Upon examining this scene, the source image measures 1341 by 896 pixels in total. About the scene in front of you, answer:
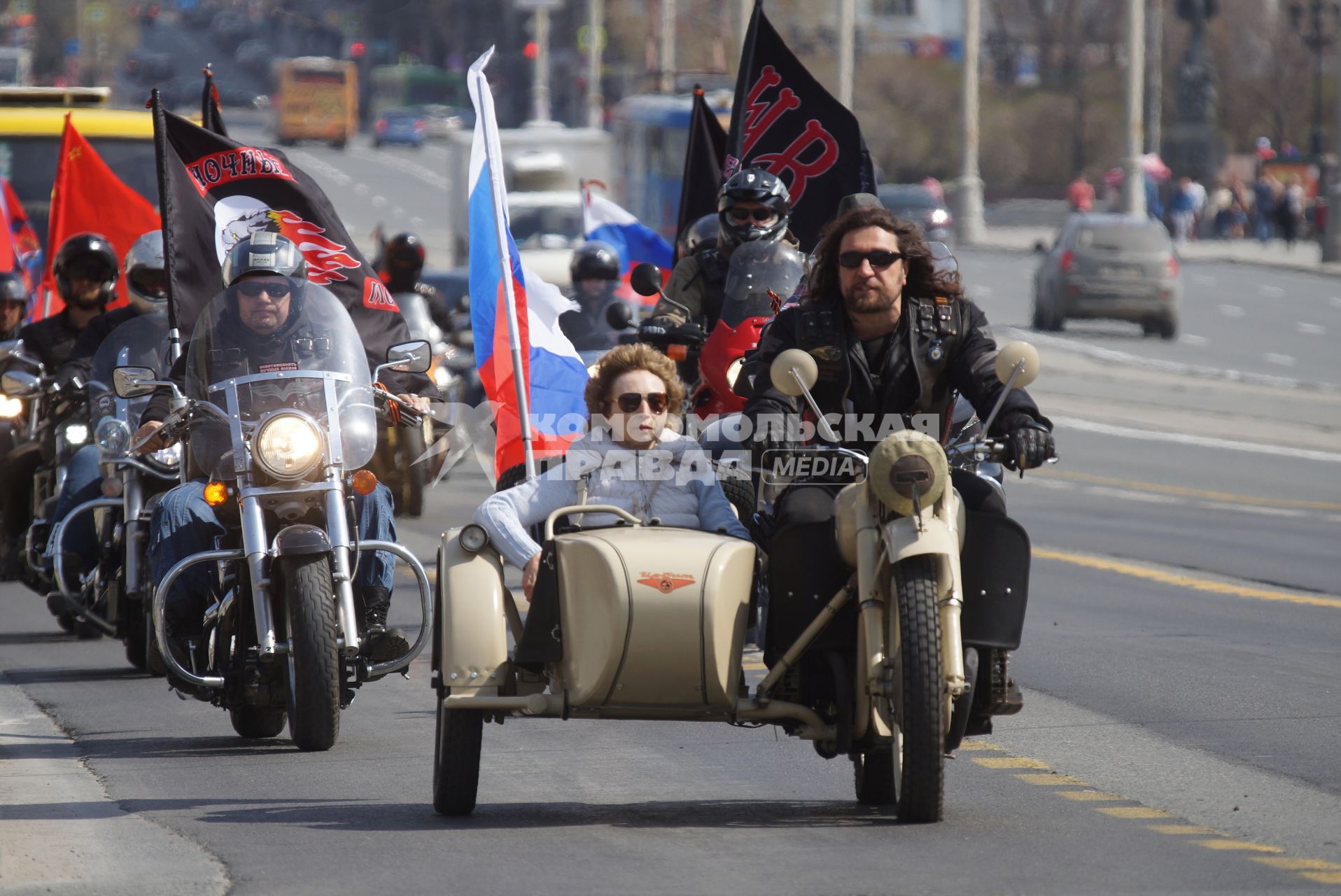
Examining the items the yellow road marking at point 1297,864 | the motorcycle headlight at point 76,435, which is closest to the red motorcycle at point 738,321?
the motorcycle headlight at point 76,435

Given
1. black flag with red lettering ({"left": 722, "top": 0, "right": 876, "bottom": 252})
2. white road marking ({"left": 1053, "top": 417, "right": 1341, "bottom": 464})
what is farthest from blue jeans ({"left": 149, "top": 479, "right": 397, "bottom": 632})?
white road marking ({"left": 1053, "top": 417, "right": 1341, "bottom": 464})

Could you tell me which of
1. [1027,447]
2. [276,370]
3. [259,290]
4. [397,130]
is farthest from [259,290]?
[397,130]

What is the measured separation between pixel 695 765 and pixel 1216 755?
1720 mm

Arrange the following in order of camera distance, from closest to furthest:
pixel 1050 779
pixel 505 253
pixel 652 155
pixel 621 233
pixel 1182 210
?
pixel 1050 779, pixel 505 253, pixel 621 233, pixel 652 155, pixel 1182 210

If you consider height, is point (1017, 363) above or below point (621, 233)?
below

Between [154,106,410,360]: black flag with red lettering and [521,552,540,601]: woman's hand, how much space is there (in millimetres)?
3187

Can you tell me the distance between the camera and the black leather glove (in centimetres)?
666

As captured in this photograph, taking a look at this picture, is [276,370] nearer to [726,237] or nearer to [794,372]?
[794,372]

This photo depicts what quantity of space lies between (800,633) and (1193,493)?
12.3 meters

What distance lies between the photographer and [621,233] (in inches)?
656

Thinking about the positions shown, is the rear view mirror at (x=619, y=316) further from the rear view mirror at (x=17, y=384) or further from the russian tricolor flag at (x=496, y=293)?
the rear view mirror at (x=17, y=384)

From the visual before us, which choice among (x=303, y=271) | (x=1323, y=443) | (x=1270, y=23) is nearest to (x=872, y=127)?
(x=1270, y=23)

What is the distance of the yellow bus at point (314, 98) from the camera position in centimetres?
8700

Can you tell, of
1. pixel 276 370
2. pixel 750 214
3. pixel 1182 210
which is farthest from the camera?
pixel 1182 210
